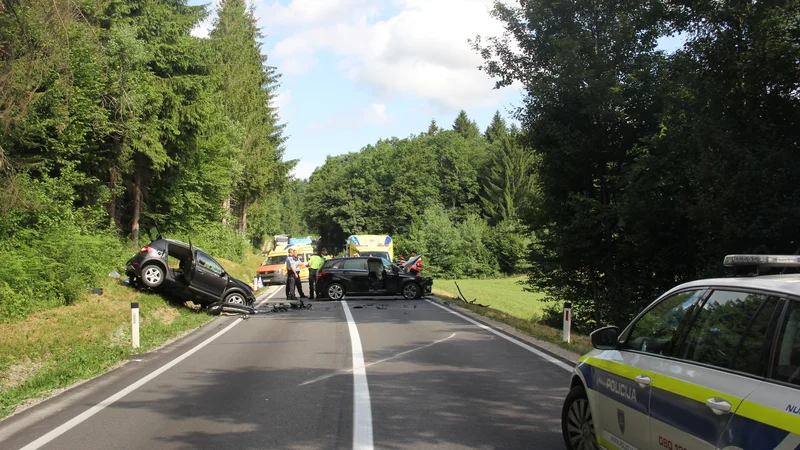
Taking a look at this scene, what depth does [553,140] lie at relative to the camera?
21641 millimetres

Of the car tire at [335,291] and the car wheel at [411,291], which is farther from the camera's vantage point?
the car wheel at [411,291]

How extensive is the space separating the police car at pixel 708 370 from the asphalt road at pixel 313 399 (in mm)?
1373

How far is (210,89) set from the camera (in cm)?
2552

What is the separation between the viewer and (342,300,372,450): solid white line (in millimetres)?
5898

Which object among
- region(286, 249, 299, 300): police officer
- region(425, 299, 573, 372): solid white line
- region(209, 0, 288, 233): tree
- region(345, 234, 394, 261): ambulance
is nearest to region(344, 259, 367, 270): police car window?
region(286, 249, 299, 300): police officer

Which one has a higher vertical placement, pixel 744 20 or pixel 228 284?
pixel 744 20

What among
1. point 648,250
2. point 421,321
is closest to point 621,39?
point 648,250

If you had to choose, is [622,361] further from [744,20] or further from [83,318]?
[83,318]

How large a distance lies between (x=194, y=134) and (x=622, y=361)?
2392 centimetres

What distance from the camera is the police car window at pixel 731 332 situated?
10.9 feet

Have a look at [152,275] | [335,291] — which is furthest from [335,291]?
[152,275]

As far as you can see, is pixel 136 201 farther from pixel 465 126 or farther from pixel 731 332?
pixel 465 126

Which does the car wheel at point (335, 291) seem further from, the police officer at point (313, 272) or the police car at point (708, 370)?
the police car at point (708, 370)

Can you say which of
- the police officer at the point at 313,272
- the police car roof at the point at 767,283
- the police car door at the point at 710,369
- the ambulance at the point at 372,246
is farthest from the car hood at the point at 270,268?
the police car roof at the point at 767,283
